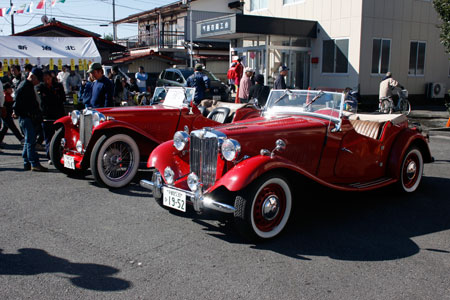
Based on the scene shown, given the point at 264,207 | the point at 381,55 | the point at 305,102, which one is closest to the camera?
the point at 264,207

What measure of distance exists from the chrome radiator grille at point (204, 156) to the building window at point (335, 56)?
14.7 meters

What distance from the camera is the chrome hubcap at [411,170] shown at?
5.79 meters

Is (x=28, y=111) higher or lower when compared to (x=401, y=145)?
higher

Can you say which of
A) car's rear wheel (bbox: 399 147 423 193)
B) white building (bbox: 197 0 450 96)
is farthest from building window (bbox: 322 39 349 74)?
car's rear wheel (bbox: 399 147 423 193)

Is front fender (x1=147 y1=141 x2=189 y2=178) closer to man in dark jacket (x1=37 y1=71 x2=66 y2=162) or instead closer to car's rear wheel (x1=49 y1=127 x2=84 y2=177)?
car's rear wheel (x1=49 y1=127 x2=84 y2=177)

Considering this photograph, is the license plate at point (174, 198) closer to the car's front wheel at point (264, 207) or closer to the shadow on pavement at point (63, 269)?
the car's front wheel at point (264, 207)

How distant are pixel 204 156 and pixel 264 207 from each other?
0.88 m

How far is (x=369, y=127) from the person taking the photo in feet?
19.2

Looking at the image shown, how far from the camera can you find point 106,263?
11.7ft

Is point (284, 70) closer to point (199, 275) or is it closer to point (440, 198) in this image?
point (440, 198)

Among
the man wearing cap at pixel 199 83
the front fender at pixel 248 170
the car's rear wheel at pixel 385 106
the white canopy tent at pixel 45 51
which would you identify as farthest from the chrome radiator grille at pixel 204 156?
Answer: the white canopy tent at pixel 45 51

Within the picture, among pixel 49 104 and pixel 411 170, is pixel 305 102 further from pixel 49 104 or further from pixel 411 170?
pixel 49 104

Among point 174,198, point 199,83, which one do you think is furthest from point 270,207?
point 199,83

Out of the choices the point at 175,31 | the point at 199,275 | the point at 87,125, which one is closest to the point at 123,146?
the point at 87,125
